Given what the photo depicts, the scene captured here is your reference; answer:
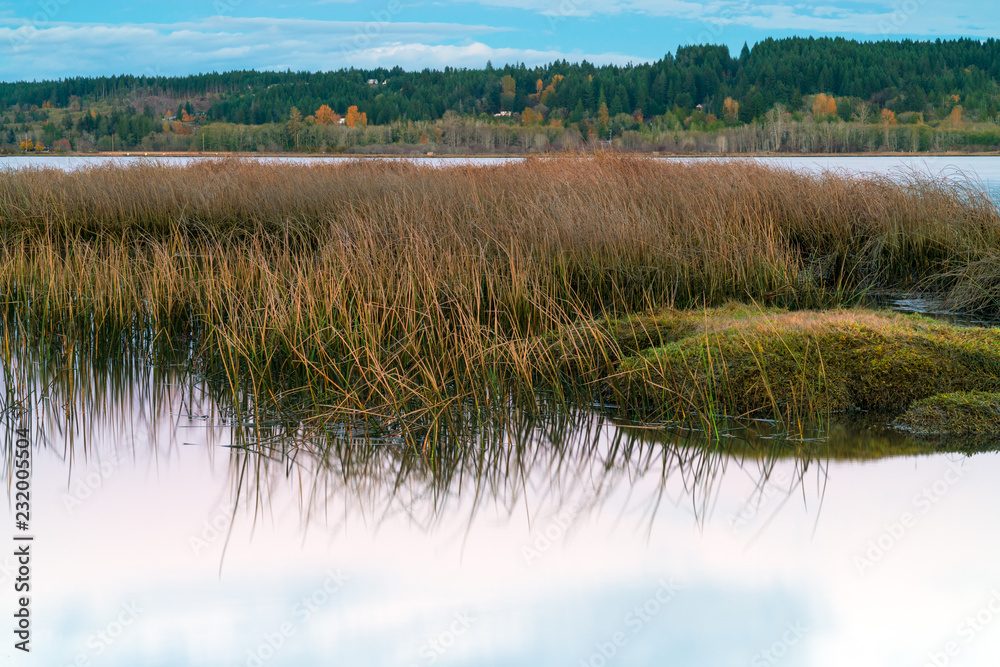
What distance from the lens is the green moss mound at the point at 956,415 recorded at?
161 inches

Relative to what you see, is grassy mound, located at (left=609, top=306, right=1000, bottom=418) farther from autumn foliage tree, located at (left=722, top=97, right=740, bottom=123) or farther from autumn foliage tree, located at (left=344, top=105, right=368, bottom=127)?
autumn foliage tree, located at (left=722, top=97, right=740, bottom=123)

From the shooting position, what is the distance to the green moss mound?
4090mm

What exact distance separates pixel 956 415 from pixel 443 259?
3.17 metres

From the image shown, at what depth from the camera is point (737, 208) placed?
770 cm

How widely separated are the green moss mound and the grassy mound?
14 centimetres

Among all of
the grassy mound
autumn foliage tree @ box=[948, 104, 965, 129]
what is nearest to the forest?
autumn foliage tree @ box=[948, 104, 965, 129]

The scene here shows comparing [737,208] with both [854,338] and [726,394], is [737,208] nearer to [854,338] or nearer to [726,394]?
[854,338]

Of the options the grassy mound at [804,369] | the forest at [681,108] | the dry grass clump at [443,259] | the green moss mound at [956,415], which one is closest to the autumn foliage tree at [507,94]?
the forest at [681,108]

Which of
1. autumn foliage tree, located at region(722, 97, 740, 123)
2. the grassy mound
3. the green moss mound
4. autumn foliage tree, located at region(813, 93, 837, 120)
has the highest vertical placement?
autumn foliage tree, located at region(813, 93, 837, 120)

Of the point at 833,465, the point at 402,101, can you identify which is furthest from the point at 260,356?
the point at 402,101

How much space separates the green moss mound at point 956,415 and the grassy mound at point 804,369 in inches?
5.4

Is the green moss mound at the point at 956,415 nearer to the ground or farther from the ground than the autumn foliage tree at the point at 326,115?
nearer to the ground

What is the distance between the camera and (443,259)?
18.3 feet

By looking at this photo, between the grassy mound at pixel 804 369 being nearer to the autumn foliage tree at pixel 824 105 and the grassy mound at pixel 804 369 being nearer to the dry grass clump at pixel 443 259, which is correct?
the dry grass clump at pixel 443 259
